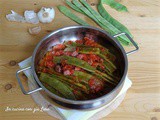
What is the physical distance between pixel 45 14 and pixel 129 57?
14.8 inches

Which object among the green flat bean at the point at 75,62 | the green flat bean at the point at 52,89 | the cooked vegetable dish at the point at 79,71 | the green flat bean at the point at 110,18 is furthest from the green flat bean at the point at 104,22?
the green flat bean at the point at 52,89

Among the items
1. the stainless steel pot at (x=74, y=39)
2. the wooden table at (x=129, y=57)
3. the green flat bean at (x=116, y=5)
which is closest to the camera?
the stainless steel pot at (x=74, y=39)

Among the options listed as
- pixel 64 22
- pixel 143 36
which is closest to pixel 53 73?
pixel 64 22

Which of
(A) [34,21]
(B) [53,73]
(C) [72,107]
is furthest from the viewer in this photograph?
(A) [34,21]

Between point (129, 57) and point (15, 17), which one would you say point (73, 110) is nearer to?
point (129, 57)

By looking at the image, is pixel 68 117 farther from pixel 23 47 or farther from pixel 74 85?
pixel 23 47

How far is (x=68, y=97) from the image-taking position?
843 mm

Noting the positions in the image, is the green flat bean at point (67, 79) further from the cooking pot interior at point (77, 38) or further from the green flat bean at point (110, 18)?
the green flat bean at point (110, 18)

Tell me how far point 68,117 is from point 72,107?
0.15ft

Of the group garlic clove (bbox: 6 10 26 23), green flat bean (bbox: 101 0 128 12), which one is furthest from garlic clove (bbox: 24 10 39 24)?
green flat bean (bbox: 101 0 128 12)

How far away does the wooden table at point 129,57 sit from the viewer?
2.91 feet

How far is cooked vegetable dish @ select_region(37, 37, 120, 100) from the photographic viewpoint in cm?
86

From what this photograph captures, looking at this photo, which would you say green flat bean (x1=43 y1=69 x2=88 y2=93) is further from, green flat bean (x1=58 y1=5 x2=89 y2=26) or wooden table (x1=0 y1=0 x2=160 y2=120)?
green flat bean (x1=58 y1=5 x2=89 y2=26)

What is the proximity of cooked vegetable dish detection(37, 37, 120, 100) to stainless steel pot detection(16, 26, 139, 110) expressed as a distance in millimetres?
28
